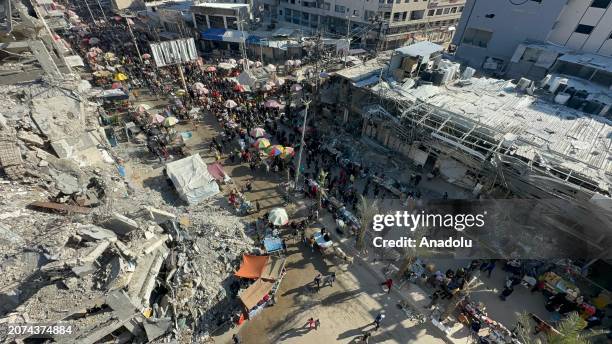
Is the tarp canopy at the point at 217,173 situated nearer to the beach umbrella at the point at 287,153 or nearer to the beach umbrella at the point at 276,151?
the beach umbrella at the point at 276,151

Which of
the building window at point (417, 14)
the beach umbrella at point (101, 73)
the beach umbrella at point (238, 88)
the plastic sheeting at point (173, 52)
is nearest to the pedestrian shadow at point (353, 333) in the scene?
the beach umbrella at point (238, 88)

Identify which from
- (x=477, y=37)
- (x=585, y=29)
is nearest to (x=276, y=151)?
(x=477, y=37)

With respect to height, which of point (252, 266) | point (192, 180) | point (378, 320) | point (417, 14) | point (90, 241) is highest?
point (417, 14)

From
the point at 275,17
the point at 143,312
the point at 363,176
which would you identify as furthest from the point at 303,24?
the point at 143,312

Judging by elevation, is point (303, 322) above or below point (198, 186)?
below

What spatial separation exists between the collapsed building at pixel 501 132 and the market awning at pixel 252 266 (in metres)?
14.8

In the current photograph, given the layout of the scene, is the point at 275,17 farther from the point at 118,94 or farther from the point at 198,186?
the point at 198,186

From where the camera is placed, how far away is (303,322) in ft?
49.4

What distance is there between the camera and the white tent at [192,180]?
20359 mm

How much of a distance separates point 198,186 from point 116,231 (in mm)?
7092

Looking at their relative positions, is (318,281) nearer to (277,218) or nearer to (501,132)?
(277,218)

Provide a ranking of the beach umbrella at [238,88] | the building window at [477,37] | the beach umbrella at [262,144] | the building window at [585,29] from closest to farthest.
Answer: the beach umbrella at [262,144]
the building window at [585,29]
the beach umbrella at [238,88]
the building window at [477,37]

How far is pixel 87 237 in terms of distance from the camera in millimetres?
12539

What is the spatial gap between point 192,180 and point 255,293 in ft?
32.7
